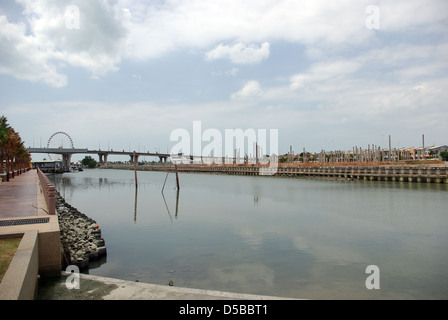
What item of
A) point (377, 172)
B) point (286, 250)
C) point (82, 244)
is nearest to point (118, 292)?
point (82, 244)

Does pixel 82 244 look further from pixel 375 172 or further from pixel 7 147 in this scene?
pixel 375 172

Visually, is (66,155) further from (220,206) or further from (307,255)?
(307,255)

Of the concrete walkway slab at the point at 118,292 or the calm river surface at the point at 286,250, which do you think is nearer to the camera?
the concrete walkway slab at the point at 118,292

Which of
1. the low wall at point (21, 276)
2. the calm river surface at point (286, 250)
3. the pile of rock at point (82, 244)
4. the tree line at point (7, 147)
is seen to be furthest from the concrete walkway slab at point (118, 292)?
the tree line at point (7, 147)

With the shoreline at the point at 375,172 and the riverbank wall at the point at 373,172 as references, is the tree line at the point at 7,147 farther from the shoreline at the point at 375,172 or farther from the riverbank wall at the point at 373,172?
the riverbank wall at the point at 373,172

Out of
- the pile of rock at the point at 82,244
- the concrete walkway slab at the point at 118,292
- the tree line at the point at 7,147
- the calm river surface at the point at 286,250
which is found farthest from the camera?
the tree line at the point at 7,147

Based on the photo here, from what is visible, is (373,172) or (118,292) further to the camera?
(373,172)

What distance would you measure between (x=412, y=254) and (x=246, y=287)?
27.4 ft

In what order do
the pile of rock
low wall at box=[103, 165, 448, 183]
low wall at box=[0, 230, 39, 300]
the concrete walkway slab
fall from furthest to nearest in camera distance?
low wall at box=[103, 165, 448, 183]
the pile of rock
the concrete walkway slab
low wall at box=[0, 230, 39, 300]

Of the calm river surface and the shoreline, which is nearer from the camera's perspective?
the calm river surface

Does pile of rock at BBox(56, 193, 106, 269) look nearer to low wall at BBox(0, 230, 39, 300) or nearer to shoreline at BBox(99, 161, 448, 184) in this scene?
low wall at BBox(0, 230, 39, 300)

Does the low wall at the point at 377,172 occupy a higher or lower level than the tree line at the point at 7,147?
lower

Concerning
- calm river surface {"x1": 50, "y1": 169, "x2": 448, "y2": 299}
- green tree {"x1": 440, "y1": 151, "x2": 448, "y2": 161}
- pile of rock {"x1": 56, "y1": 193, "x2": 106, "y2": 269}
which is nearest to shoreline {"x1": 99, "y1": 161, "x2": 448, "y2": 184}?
calm river surface {"x1": 50, "y1": 169, "x2": 448, "y2": 299}

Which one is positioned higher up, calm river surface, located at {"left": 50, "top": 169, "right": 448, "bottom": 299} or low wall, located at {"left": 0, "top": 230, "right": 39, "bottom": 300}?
low wall, located at {"left": 0, "top": 230, "right": 39, "bottom": 300}
